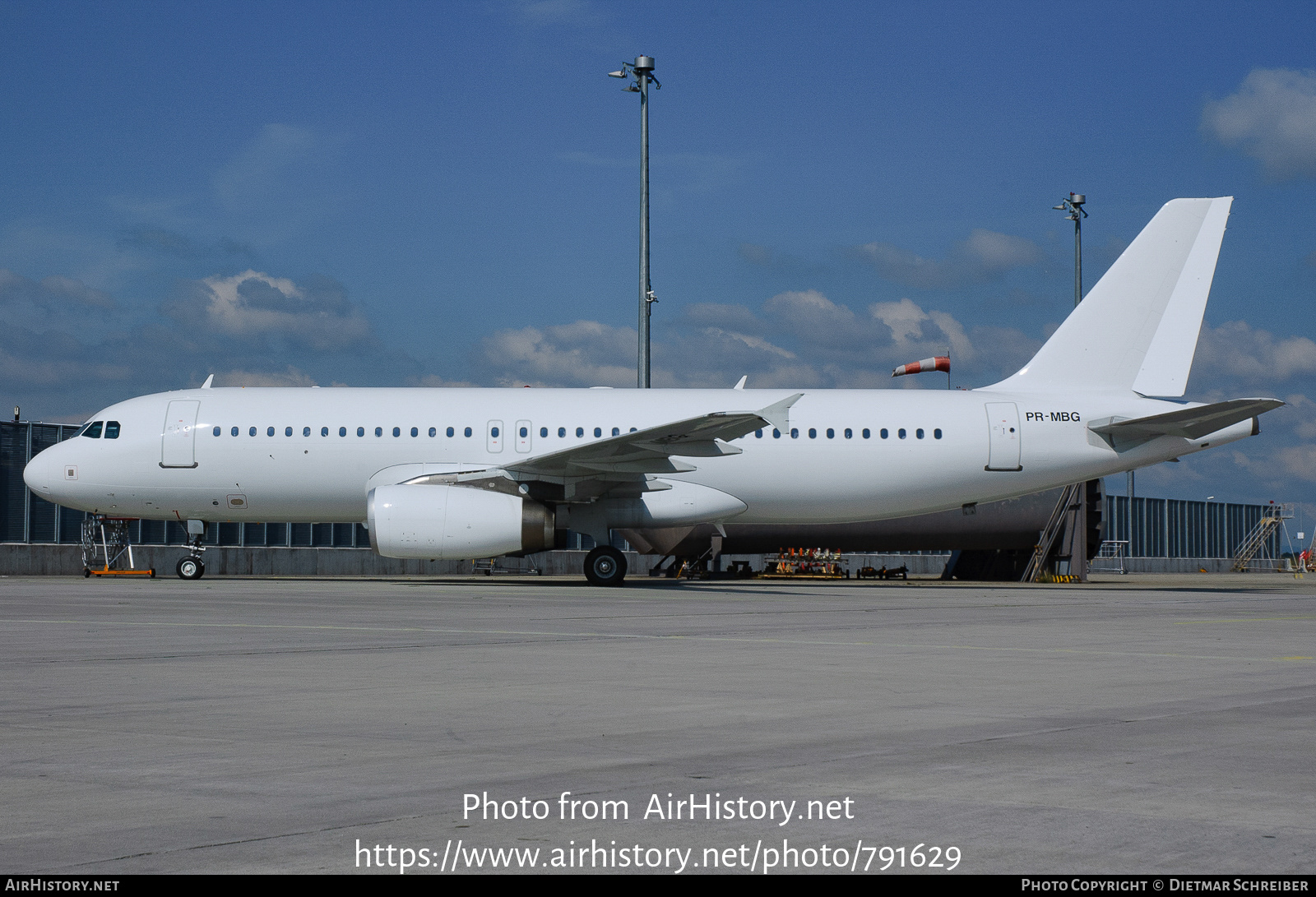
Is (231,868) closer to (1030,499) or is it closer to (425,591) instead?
(425,591)

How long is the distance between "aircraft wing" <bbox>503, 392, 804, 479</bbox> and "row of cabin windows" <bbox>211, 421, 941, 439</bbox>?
1423mm

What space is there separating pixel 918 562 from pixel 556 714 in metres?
42.3

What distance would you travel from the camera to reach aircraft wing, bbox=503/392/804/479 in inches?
882

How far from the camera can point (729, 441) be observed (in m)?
24.8

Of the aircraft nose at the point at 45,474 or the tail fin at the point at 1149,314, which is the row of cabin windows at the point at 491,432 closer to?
the aircraft nose at the point at 45,474

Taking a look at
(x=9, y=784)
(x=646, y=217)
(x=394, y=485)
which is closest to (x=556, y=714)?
(x=9, y=784)

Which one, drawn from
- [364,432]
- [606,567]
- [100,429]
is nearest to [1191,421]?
[606,567]

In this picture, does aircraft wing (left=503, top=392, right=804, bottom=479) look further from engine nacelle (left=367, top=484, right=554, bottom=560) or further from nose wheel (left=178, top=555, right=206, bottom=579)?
nose wheel (left=178, top=555, right=206, bottom=579)

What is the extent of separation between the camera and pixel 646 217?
3334 centimetres

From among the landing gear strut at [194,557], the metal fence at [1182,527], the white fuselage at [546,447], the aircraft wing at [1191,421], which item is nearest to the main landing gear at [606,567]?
the white fuselage at [546,447]

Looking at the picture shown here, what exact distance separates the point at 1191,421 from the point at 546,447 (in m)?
13.0

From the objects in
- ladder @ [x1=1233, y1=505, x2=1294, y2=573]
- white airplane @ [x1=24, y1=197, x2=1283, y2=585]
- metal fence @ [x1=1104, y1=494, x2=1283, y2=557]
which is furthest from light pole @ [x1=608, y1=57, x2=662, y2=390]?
ladder @ [x1=1233, y1=505, x2=1294, y2=573]

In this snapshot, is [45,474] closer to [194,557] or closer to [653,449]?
[194,557]

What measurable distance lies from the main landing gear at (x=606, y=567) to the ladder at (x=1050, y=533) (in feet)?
52.1
